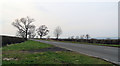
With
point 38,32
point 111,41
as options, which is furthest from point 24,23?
point 111,41

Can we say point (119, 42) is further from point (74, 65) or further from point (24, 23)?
point (24, 23)

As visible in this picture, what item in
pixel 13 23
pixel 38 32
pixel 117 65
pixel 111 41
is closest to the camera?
pixel 117 65

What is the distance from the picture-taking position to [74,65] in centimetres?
538

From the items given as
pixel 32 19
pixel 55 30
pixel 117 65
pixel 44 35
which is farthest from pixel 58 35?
pixel 117 65

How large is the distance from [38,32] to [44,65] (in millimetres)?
102291

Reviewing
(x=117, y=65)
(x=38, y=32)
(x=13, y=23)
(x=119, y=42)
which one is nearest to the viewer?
(x=117, y=65)

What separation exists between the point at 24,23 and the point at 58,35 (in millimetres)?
32965

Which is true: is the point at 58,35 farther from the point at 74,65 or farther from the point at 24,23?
the point at 74,65

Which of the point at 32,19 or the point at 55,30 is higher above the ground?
the point at 32,19

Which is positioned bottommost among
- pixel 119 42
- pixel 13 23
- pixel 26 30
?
pixel 119 42

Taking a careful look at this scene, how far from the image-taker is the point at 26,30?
216 feet

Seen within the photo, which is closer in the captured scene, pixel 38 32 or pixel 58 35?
pixel 58 35

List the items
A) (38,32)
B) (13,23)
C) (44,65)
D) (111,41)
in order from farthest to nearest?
(38,32), (13,23), (111,41), (44,65)

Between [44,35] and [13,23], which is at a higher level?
[13,23]
